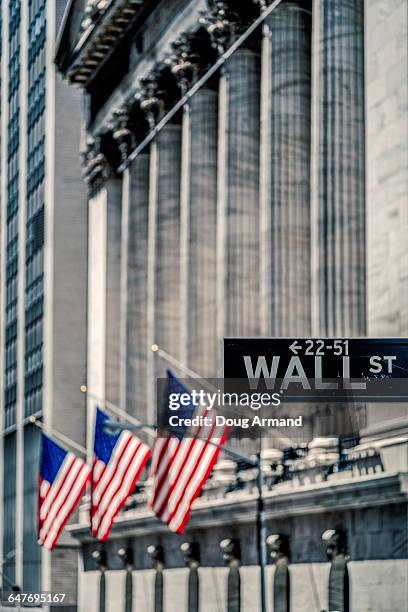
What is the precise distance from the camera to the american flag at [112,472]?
164 ft

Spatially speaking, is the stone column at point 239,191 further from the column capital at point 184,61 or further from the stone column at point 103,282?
A: the stone column at point 103,282

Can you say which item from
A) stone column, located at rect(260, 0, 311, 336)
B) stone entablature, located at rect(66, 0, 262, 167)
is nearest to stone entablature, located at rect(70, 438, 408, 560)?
stone column, located at rect(260, 0, 311, 336)

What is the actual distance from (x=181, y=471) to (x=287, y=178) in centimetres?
1146

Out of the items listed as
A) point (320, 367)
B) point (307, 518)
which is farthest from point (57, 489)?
point (320, 367)

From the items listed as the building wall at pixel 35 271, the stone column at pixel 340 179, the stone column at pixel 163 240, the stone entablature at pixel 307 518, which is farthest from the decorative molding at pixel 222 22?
the building wall at pixel 35 271

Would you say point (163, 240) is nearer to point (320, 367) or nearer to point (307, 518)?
point (307, 518)

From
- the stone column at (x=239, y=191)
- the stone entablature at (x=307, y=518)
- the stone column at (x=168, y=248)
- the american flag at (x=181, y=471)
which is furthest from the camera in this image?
the stone column at (x=168, y=248)

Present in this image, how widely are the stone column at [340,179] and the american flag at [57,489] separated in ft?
38.9

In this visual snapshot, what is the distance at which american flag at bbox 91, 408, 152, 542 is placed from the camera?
50000 millimetres

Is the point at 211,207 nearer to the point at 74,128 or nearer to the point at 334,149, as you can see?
the point at 334,149

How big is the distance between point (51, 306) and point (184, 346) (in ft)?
72.0

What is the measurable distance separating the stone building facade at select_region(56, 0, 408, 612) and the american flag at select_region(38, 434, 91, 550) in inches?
157

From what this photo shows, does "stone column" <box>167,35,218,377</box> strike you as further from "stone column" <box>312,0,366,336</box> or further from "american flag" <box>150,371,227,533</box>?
"american flag" <box>150,371,227,533</box>
